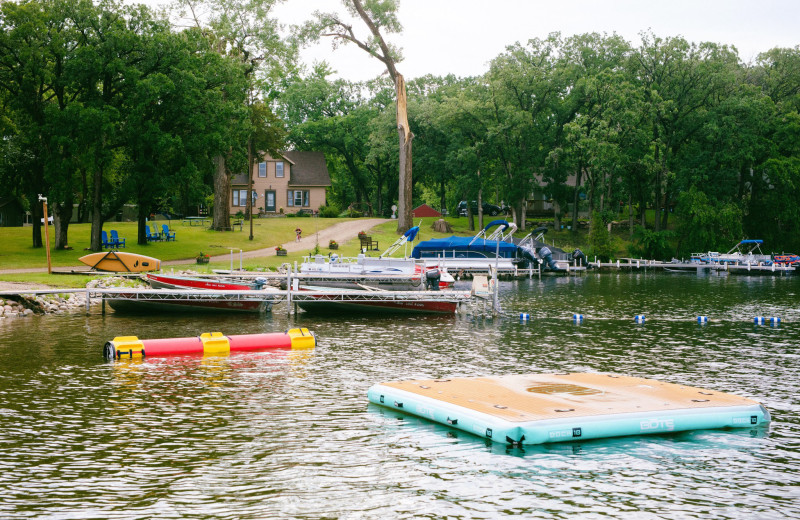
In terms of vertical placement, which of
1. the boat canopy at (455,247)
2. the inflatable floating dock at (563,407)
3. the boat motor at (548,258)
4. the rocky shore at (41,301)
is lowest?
the inflatable floating dock at (563,407)

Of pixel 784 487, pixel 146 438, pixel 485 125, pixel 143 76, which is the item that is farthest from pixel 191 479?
pixel 485 125

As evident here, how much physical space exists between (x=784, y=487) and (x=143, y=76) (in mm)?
48918

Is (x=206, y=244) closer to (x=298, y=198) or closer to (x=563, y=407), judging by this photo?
(x=298, y=198)

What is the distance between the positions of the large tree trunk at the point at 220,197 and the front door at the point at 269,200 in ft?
81.6

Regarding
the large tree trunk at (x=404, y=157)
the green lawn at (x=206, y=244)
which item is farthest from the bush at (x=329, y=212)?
the large tree trunk at (x=404, y=157)

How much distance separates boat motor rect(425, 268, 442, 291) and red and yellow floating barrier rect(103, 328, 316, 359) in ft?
51.2

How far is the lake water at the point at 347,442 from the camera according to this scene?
11.9 metres

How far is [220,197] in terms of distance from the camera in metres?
69.2

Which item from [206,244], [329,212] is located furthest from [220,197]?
[329,212]

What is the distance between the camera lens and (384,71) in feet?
229

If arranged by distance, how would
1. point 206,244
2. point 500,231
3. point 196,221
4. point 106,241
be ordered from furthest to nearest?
point 196,221 < point 206,244 < point 500,231 < point 106,241

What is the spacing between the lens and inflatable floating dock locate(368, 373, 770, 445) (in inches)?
583

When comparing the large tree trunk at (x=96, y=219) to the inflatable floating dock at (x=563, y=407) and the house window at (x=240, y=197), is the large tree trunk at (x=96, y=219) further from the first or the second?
the house window at (x=240, y=197)

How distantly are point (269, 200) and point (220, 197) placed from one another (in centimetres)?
2569
